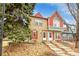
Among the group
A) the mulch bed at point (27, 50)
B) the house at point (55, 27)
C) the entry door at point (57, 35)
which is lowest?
the mulch bed at point (27, 50)

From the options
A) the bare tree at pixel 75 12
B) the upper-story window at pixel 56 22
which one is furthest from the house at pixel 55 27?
the bare tree at pixel 75 12

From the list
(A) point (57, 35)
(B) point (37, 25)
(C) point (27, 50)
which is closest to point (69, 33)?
(A) point (57, 35)

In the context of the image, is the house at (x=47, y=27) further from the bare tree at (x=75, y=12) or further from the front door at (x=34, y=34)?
the bare tree at (x=75, y=12)

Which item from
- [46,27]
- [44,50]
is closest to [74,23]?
[46,27]

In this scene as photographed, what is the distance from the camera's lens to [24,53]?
5.43 feet

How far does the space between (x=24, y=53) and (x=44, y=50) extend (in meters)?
0.18

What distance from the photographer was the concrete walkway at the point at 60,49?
164 centimetres

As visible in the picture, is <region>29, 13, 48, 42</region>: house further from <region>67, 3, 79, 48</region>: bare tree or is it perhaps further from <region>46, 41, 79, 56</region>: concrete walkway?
<region>67, 3, 79, 48</region>: bare tree

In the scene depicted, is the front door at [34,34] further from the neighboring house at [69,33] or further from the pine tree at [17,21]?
the neighboring house at [69,33]

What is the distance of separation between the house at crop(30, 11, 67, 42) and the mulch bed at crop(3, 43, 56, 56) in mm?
75

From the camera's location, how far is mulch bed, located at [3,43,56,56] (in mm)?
1649

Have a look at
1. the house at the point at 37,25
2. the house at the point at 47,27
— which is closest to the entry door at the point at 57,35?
the house at the point at 47,27

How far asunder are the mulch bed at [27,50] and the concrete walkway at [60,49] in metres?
0.04

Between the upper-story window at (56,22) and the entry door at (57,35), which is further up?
the upper-story window at (56,22)
